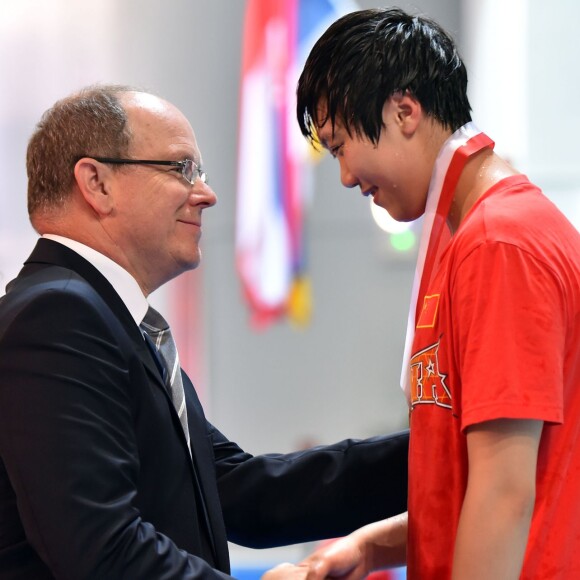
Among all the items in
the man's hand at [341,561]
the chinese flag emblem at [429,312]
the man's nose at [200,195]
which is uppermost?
the man's nose at [200,195]

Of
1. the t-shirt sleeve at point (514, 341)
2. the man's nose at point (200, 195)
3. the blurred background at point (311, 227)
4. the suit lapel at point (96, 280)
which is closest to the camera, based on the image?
the t-shirt sleeve at point (514, 341)

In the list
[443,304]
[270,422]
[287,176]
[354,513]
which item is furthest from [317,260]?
[443,304]

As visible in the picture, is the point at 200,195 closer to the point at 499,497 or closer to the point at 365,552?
the point at 365,552

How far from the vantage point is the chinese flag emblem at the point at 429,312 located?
1.09 metres

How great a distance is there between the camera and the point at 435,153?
46.8 inches

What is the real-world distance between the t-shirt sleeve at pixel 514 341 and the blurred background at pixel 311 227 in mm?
1765

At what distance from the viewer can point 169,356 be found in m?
1.46

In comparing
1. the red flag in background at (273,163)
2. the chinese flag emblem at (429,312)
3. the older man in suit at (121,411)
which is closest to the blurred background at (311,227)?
the red flag in background at (273,163)

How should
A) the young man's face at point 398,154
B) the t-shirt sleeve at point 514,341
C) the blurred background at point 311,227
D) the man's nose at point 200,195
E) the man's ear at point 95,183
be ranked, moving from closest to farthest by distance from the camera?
the t-shirt sleeve at point 514,341
the young man's face at point 398,154
the man's ear at point 95,183
the man's nose at point 200,195
the blurred background at point 311,227

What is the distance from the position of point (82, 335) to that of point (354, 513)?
65 centimetres

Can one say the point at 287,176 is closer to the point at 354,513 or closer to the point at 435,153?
the point at 354,513

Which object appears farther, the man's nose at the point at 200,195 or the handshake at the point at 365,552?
the man's nose at the point at 200,195

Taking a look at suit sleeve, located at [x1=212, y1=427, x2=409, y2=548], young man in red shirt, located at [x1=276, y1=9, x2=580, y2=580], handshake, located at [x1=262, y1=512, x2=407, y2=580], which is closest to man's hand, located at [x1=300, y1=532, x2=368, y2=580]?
handshake, located at [x1=262, y1=512, x2=407, y2=580]

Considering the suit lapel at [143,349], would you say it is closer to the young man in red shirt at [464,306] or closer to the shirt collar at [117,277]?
the shirt collar at [117,277]
